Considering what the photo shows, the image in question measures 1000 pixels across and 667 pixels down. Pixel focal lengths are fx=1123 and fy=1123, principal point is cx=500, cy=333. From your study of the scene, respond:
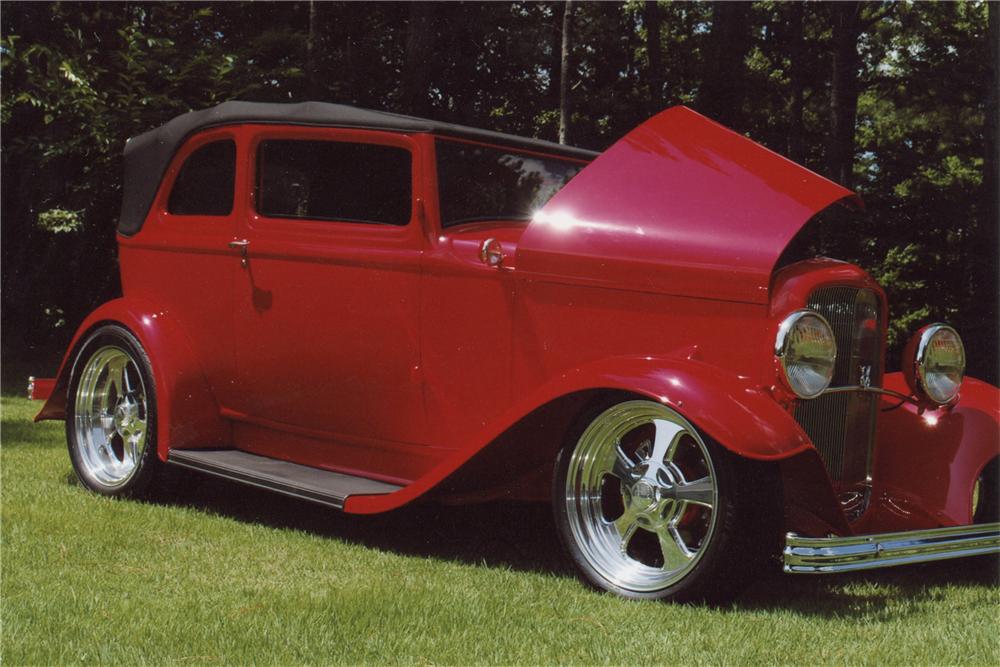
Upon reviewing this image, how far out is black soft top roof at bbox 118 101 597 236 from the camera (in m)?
4.93

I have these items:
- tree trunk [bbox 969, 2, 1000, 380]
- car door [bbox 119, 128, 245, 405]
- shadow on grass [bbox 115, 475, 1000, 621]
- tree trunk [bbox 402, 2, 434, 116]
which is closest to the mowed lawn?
shadow on grass [bbox 115, 475, 1000, 621]

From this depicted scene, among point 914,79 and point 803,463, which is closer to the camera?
point 803,463

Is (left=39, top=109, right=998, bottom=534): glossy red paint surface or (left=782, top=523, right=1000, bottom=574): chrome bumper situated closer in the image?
(left=782, top=523, right=1000, bottom=574): chrome bumper

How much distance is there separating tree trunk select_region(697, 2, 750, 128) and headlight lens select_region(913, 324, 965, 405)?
11.6m

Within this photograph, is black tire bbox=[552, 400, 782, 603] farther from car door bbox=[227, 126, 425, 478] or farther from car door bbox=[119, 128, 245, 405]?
car door bbox=[119, 128, 245, 405]

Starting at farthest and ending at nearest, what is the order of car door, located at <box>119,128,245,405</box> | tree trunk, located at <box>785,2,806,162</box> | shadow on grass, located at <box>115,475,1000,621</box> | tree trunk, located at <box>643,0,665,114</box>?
tree trunk, located at <box>643,0,665,114</box> → tree trunk, located at <box>785,2,806,162</box> → car door, located at <box>119,128,245,405</box> → shadow on grass, located at <box>115,475,1000,621</box>

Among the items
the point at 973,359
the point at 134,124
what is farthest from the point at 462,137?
the point at 134,124

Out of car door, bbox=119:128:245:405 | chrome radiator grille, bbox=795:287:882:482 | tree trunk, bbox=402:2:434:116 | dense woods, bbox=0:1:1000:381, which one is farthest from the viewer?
tree trunk, bbox=402:2:434:116

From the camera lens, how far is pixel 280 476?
16.1 feet

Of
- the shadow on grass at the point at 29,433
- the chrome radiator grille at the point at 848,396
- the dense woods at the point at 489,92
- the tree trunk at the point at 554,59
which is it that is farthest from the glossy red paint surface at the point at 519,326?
the tree trunk at the point at 554,59

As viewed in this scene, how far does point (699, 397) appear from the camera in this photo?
3693mm

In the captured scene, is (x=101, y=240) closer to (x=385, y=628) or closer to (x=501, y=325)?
(x=501, y=325)

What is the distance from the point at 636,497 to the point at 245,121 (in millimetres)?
2805

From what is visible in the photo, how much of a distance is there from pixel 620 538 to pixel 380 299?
153 centimetres
